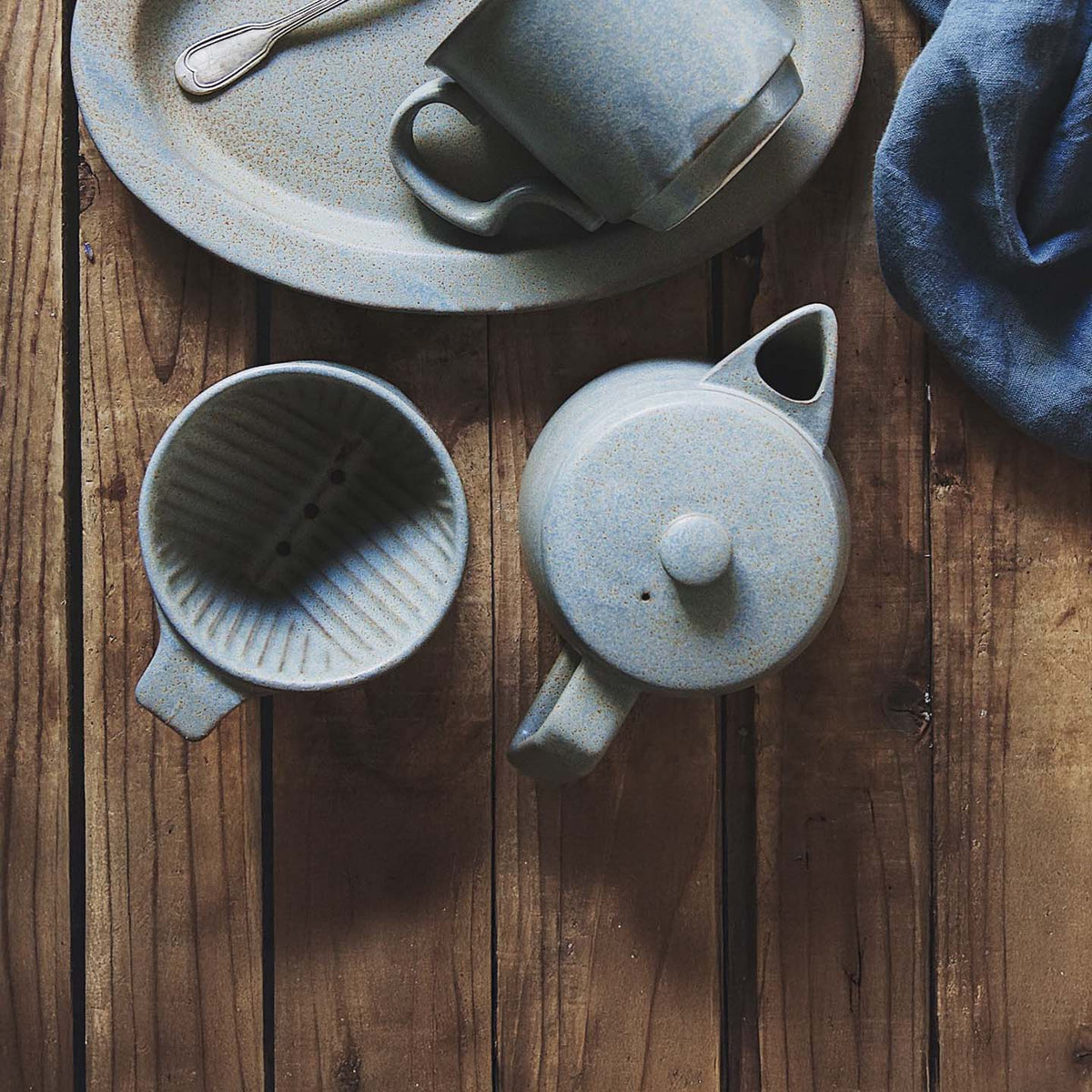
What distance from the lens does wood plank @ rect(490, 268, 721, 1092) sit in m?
0.55

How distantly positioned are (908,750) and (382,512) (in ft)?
0.96

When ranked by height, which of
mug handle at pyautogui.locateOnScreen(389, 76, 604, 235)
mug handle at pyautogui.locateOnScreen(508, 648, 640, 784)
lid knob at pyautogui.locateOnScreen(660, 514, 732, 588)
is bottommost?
mug handle at pyautogui.locateOnScreen(508, 648, 640, 784)

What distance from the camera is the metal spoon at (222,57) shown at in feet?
1.70

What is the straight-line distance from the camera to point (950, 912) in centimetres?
56

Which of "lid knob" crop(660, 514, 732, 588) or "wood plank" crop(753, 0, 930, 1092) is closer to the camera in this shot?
"lid knob" crop(660, 514, 732, 588)

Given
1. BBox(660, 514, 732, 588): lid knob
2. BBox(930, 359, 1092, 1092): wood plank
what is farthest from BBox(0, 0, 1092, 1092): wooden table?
BBox(660, 514, 732, 588): lid knob

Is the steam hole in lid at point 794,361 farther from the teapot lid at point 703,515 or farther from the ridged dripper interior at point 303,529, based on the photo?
the ridged dripper interior at point 303,529

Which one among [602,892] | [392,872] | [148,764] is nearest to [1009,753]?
[602,892]

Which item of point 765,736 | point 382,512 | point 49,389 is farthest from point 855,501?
point 49,389

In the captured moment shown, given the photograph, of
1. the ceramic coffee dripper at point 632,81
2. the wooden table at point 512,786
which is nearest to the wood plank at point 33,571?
the wooden table at point 512,786

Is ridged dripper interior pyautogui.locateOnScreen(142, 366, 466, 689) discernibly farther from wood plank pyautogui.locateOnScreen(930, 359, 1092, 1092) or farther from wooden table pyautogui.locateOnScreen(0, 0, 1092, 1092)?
wood plank pyautogui.locateOnScreen(930, 359, 1092, 1092)

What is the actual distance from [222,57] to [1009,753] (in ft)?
1.70

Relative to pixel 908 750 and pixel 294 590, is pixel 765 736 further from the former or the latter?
pixel 294 590

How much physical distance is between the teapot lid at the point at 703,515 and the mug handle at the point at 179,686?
0.52 feet
